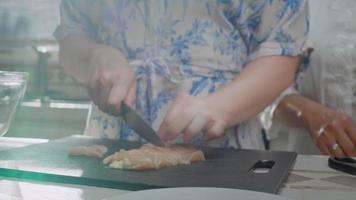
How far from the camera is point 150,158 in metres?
0.54

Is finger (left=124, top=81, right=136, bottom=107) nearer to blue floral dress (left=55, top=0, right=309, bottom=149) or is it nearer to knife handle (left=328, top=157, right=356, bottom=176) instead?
blue floral dress (left=55, top=0, right=309, bottom=149)

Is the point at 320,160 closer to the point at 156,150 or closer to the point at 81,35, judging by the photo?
the point at 156,150

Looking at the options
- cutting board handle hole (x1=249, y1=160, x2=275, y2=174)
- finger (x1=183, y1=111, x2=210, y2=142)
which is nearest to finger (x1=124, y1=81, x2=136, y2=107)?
finger (x1=183, y1=111, x2=210, y2=142)

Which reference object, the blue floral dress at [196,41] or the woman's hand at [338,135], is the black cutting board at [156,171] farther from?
the woman's hand at [338,135]

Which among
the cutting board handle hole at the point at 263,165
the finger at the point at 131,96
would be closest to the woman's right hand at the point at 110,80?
the finger at the point at 131,96

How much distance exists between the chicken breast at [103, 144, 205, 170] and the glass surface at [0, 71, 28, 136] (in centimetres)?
16

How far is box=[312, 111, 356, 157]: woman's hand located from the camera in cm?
87

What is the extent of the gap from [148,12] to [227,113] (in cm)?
22

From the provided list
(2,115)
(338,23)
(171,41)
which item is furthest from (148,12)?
(338,23)

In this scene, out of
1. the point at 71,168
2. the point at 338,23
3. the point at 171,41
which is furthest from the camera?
the point at 338,23

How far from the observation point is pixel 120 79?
66cm

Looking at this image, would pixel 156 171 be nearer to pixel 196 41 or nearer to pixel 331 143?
pixel 196 41

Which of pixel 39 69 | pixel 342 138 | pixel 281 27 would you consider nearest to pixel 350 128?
pixel 342 138

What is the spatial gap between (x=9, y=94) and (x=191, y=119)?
0.80ft
